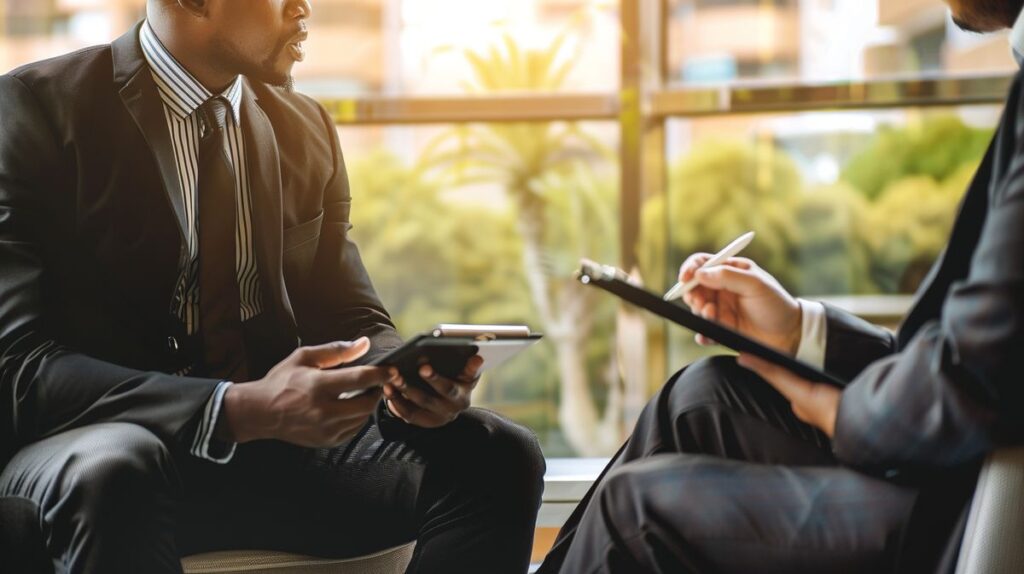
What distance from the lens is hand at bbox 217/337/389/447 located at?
1352 mm

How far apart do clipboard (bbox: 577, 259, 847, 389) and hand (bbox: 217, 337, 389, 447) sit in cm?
34

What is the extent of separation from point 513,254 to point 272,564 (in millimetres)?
2218

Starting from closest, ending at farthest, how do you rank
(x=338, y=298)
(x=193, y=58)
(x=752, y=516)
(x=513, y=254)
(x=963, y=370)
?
(x=963, y=370) → (x=752, y=516) → (x=193, y=58) → (x=338, y=298) → (x=513, y=254)

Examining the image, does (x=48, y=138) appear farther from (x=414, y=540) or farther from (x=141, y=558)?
(x=414, y=540)

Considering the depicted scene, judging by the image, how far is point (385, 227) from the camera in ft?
11.8

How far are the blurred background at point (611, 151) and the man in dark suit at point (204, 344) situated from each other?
1441 mm

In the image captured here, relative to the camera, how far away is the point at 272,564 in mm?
1482

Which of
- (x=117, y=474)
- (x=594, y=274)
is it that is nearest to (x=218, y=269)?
(x=117, y=474)

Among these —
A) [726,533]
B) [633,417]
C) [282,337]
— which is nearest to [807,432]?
[726,533]

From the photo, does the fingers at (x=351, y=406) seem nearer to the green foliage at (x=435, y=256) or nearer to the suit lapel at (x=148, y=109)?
the suit lapel at (x=148, y=109)

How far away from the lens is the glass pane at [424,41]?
3.38 m

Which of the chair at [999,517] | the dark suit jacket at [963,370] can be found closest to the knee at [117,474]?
the dark suit jacket at [963,370]

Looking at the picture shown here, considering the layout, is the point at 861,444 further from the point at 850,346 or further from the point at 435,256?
the point at 435,256

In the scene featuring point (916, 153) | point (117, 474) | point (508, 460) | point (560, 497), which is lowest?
point (560, 497)
